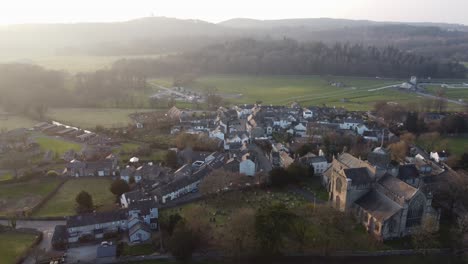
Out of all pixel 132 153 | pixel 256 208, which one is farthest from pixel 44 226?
pixel 256 208

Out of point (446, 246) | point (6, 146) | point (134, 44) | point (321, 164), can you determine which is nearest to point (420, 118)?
point (321, 164)

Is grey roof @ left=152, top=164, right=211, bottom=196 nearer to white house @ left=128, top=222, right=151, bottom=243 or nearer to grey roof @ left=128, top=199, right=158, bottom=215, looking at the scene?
grey roof @ left=128, top=199, right=158, bottom=215

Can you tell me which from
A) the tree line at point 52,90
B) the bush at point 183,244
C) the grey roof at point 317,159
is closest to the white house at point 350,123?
the grey roof at point 317,159

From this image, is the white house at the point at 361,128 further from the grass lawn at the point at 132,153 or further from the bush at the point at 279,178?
the grass lawn at the point at 132,153

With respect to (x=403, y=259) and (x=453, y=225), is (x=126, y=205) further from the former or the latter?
(x=453, y=225)

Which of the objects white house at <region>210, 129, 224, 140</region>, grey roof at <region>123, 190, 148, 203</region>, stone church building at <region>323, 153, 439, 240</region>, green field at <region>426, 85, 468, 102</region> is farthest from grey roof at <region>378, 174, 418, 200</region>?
green field at <region>426, 85, 468, 102</region>

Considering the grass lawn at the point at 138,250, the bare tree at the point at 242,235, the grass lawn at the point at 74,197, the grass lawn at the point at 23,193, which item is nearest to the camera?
the bare tree at the point at 242,235
